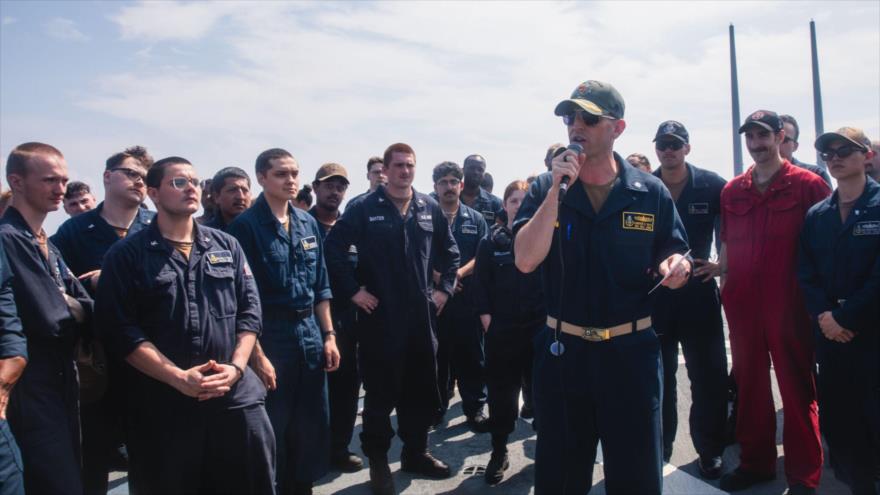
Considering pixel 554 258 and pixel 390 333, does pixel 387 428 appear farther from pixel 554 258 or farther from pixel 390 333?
pixel 554 258

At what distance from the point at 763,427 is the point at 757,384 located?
0.30 metres

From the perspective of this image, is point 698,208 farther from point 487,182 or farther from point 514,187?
point 487,182

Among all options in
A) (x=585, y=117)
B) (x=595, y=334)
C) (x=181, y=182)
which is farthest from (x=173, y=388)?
(x=585, y=117)

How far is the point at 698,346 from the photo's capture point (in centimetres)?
491

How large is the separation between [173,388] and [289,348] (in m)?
1.05

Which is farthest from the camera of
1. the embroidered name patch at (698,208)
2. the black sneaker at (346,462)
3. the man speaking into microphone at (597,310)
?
the black sneaker at (346,462)

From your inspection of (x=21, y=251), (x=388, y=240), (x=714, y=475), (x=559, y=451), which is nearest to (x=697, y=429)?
(x=714, y=475)

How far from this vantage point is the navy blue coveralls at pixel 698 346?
4836 mm

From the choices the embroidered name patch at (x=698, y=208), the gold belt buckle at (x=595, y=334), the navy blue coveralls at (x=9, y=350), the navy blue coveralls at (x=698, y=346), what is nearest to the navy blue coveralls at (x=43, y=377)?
the navy blue coveralls at (x=9, y=350)

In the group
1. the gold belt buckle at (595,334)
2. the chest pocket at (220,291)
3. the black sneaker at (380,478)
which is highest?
the chest pocket at (220,291)

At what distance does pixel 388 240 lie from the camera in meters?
4.86

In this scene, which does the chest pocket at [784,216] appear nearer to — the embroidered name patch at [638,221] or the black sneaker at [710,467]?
the black sneaker at [710,467]

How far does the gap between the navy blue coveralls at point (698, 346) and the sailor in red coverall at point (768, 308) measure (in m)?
0.20

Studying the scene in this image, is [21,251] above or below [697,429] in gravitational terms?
above
